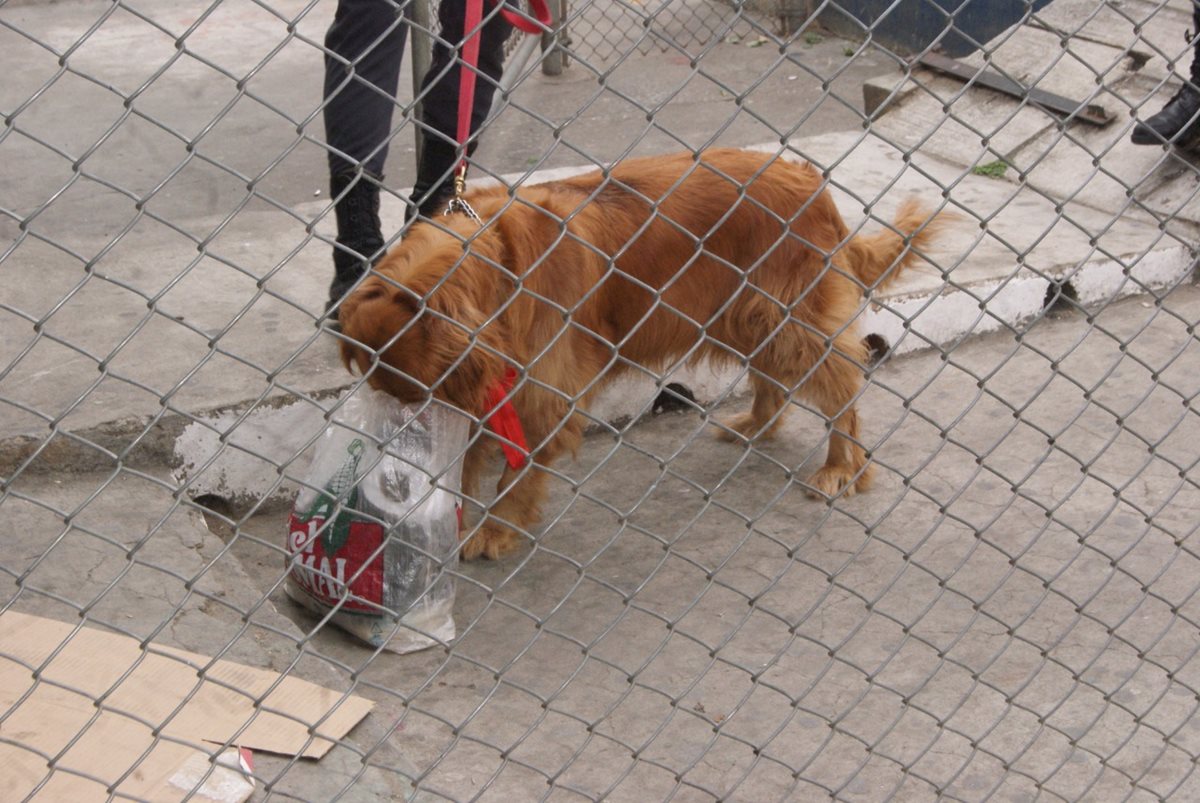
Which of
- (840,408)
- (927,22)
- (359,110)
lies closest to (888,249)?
(840,408)

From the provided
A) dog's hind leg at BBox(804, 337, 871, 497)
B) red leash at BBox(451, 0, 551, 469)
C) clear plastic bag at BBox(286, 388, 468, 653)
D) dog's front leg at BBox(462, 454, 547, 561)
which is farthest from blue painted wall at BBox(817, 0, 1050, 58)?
clear plastic bag at BBox(286, 388, 468, 653)

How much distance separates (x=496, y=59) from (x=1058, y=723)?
226 centimetres

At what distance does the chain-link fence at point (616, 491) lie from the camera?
2320mm

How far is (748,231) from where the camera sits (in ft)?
11.1

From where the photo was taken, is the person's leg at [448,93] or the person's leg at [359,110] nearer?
the person's leg at [359,110]

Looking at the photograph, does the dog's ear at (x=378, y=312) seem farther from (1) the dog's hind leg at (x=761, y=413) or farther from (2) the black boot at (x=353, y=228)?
(1) the dog's hind leg at (x=761, y=413)

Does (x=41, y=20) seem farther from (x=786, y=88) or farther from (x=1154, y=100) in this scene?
(x=1154, y=100)

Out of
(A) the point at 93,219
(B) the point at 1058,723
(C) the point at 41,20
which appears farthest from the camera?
(C) the point at 41,20

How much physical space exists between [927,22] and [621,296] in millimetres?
4585

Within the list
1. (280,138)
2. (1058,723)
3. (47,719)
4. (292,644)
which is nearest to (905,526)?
(1058,723)

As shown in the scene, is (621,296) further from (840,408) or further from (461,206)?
(840,408)

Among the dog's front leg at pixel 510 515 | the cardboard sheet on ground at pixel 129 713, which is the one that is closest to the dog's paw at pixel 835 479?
the dog's front leg at pixel 510 515

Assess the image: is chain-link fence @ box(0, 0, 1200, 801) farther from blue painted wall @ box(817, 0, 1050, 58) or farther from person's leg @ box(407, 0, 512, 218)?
blue painted wall @ box(817, 0, 1050, 58)

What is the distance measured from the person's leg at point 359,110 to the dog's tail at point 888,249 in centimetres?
132
